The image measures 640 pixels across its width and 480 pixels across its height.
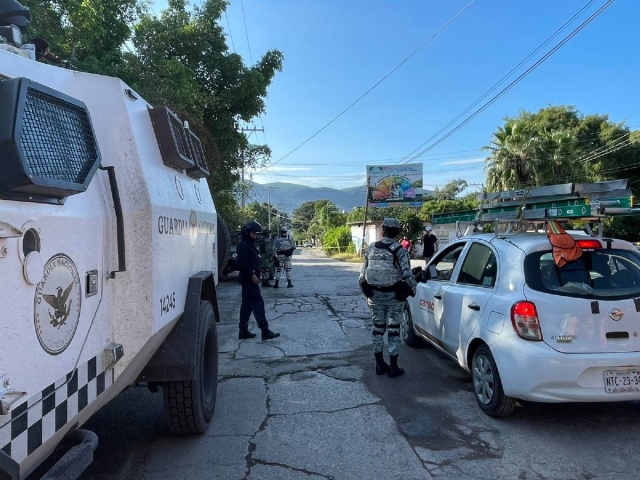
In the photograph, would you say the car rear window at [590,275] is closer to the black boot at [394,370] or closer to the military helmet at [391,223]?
the military helmet at [391,223]

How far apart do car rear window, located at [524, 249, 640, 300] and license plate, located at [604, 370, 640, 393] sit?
0.56m

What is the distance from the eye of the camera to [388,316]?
535 cm

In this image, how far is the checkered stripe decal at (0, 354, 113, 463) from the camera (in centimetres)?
166

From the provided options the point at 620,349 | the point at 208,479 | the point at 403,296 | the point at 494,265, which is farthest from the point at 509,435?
the point at 208,479

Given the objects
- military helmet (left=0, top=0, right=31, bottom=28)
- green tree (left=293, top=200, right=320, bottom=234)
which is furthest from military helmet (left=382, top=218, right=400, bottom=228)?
green tree (left=293, top=200, right=320, bottom=234)

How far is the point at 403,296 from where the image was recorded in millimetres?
5285

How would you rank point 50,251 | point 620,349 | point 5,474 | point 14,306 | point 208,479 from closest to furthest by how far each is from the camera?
point 5,474, point 14,306, point 50,251, point 208,479, point 620,349

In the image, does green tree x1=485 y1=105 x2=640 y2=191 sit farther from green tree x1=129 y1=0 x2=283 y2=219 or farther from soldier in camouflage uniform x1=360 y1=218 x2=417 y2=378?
soldier in camouflage uniform x1=360 y1=218 x2=417 y2=378

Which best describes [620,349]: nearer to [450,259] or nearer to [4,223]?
[450,259]

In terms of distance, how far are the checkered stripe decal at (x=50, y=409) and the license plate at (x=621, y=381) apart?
3.46 m

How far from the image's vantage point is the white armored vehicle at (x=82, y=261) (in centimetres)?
168

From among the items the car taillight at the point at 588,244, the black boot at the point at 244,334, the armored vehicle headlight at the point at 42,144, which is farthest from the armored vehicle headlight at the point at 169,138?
the black boot at the point at 244,334

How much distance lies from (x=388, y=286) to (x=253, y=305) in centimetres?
267

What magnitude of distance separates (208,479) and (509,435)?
2296 millimetres
